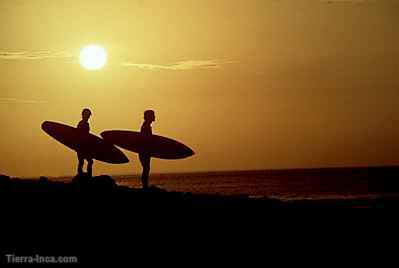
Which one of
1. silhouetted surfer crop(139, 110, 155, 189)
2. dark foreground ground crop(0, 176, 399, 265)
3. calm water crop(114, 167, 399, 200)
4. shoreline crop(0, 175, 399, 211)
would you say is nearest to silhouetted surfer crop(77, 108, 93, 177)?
silhouetted surfer crop(139, 110, 155, 189)

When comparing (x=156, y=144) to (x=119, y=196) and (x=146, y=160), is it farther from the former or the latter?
(x=119, y=196)

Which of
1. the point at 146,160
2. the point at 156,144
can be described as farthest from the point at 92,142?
the point at 146,160

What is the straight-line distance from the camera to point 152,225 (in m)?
9.78

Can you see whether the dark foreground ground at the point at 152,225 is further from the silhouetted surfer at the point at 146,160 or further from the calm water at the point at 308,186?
the calm water at the point at 308,186

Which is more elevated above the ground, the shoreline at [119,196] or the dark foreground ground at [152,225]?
the shoreline at [119,196]

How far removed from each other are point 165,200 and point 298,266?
391cm

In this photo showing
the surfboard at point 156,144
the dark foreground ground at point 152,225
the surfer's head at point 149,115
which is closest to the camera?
the dark foreground ground at point 152,225

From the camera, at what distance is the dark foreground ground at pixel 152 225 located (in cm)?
870

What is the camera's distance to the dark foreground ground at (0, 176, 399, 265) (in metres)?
8.70

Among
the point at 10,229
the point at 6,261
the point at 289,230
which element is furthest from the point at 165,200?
the point at 6,261

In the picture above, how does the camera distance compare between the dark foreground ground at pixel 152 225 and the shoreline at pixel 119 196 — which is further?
the shoreline at pixel 119 196

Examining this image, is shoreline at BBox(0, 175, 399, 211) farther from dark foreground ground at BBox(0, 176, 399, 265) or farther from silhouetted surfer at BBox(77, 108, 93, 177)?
silhouetted surfer at BBox(77, 108, 93, 177)

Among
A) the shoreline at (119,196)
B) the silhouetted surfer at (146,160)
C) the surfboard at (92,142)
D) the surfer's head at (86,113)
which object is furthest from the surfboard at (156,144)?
the shoreline at (119,196)

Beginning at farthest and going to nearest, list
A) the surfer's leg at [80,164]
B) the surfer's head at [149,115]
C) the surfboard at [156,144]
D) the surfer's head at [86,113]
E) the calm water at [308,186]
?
the calm water at [308,186] < the surfboard at [156,144] < the surfer's leg at [80,164] < the surfer's head at [86,113] < the surfer's head at [149,115]
